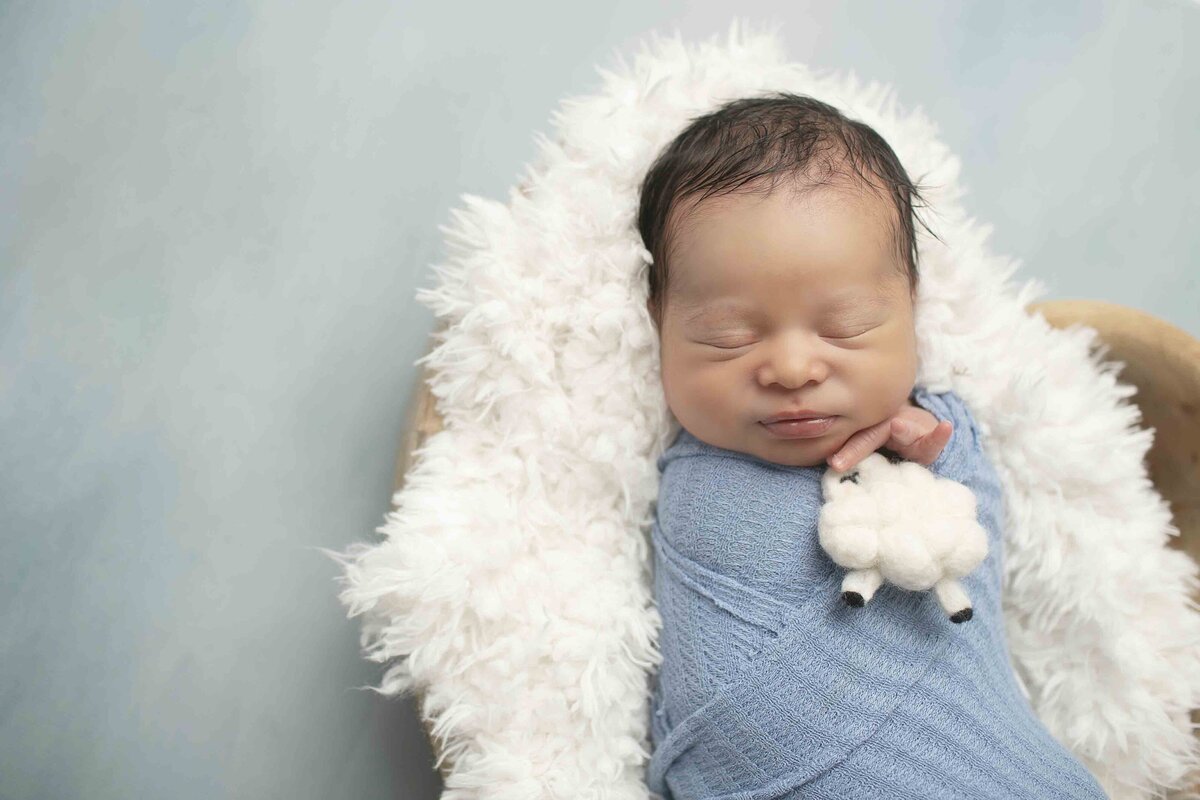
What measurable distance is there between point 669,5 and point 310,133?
66 cm

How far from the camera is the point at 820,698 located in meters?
0.83

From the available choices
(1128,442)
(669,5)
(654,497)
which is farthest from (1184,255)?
(654,497)

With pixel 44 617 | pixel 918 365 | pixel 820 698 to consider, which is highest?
pixel 918 365

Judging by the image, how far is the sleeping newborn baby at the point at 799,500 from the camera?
83cm

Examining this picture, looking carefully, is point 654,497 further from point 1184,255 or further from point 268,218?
point 1184,255

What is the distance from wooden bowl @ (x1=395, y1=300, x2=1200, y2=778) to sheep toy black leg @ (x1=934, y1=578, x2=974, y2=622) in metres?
0.48

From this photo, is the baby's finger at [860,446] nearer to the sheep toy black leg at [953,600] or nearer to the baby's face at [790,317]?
the baby's face at [790,317]

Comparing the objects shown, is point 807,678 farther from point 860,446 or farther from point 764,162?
point 764,162

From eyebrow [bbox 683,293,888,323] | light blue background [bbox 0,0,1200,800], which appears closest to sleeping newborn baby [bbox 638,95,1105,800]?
eyebrow [bbox 683,293,888,323]

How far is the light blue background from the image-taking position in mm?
1046

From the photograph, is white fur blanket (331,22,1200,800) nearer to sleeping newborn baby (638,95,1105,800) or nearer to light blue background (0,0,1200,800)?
sleeping newborn baby (638,95,1105,800)

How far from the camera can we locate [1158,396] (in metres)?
1.09

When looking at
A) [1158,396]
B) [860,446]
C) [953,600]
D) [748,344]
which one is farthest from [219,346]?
[1158,396]

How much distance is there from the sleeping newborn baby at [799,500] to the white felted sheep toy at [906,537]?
0.17 ft
